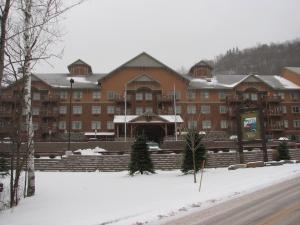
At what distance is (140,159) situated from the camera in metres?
26.9

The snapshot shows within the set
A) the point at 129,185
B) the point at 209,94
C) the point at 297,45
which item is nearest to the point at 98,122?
the point at 209,94

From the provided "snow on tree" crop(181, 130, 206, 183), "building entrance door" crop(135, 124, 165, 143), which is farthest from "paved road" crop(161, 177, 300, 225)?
"building entrance door" crop(135, 124, 165, 143)

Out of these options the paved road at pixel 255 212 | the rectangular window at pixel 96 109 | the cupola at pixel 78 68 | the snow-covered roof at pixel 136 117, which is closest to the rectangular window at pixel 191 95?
the snow-covered roof at pixel 136 117

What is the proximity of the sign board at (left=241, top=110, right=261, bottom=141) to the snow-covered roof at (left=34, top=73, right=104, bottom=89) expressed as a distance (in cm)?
3638

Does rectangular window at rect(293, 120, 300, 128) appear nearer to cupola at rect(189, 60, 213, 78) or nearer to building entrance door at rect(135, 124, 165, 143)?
cupola at rect(189, 60, 213, 78)

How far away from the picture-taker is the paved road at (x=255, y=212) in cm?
999

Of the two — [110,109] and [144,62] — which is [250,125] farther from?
[110,109]

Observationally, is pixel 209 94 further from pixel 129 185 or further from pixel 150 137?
pixel 129 185

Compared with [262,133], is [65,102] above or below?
above

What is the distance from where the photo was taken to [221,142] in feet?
152

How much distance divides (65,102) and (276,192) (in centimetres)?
5109

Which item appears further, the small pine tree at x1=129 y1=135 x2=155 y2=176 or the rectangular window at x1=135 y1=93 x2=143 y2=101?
the rectangular window at x1=135 y1=93 x2=143 y2=101

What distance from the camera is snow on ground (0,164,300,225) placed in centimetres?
1180

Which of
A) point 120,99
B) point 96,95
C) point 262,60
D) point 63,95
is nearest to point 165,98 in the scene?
point 120,99
